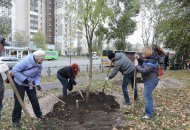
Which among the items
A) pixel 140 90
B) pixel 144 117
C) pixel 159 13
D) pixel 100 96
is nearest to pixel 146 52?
pixel 144 117

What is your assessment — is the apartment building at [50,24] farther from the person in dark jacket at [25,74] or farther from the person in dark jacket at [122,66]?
the person in dark jacket at [25,74]

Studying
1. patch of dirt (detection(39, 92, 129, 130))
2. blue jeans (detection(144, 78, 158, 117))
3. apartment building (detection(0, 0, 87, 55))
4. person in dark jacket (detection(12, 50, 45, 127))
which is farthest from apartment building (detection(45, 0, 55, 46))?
person in dark jacket (detection(12, 50, 45, 127))

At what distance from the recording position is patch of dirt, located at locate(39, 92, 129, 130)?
6.72 metres

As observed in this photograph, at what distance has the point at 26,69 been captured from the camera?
674 cm

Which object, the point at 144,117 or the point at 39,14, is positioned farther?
the point at 39,14

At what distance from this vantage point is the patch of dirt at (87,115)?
265 inches

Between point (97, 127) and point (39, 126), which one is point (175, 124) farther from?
point (39, 126)

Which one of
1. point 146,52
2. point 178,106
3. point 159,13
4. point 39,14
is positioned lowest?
point 178,106

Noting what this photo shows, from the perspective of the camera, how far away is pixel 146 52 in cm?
748

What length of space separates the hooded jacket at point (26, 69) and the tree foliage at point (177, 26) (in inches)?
686

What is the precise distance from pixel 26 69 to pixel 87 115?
5.99 ft

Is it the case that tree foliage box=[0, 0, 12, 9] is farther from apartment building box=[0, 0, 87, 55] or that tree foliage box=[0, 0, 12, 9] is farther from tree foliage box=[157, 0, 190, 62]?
apartment building box=[0, 0, 87, 55]

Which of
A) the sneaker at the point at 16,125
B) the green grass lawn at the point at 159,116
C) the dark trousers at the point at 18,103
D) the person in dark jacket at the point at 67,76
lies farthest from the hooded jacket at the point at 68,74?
the sneaker at the point at 16,125

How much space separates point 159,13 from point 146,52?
2253 centimetres
